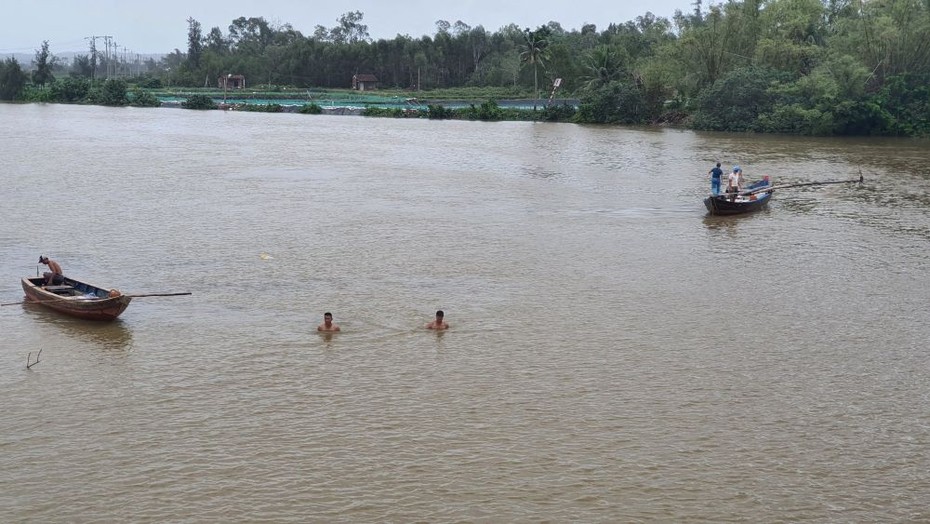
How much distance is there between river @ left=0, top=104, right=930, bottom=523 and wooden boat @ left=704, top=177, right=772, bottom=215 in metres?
0.32

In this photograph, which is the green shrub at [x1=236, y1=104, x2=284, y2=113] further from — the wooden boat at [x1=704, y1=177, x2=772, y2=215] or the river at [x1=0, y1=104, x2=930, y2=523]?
the wooden boat at [x1=704, y1=177, x2=772, y2=215]

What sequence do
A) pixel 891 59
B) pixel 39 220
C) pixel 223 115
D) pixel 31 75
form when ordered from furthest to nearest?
pixel 31 75 < pixel 223 115 < pixel 891 59 < pixel 39 220

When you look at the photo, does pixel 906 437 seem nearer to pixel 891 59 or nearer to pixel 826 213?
pixel 826 213

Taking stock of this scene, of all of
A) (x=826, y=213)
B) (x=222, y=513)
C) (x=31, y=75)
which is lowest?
(x=222, y=513)

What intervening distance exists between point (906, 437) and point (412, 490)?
640 cm

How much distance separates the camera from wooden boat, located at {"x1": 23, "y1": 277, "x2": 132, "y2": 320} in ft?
50.4

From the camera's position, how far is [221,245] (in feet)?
72.4

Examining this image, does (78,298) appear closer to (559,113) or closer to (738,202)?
(738,202)

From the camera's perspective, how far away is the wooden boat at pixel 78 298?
50.4 ft

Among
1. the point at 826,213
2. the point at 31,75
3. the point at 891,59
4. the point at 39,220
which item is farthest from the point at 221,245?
the point at 31,75

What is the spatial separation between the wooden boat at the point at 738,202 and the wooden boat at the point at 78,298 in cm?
1678

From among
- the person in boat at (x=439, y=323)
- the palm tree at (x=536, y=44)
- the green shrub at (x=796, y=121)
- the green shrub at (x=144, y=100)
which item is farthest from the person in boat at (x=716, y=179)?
the green shrub at (x=144, y=100)

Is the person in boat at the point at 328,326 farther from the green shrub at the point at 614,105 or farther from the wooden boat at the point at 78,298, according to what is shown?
the green shrub at the point at 614,105

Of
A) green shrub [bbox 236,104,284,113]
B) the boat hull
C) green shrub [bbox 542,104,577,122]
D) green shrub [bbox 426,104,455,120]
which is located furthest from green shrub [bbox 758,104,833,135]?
green shrub [bbox 236,104,284,113]
